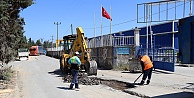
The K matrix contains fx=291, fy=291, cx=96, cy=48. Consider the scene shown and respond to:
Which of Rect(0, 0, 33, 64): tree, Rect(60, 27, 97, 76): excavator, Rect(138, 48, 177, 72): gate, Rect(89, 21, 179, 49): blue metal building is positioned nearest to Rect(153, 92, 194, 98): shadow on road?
Rect(60, 27, 97, 76): excavator

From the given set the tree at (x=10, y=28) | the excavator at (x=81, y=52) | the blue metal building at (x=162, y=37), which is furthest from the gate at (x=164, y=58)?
the tree at (x=10, y=28)

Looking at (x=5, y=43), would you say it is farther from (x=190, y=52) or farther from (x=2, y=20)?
(x=190, y=52)

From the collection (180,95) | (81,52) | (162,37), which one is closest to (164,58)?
(81,52)

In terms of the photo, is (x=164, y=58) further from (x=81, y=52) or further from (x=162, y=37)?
(x=162, y=37)

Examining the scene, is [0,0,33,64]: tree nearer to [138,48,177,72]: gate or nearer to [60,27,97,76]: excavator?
[60,27,97,76]: excavator

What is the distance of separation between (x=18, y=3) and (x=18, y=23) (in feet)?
9.41

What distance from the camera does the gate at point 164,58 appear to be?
20594 mm

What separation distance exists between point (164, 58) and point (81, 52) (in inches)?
259

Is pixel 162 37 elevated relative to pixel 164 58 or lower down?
elevated

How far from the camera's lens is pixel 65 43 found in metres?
23.3

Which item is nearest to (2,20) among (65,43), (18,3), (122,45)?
(18,3)

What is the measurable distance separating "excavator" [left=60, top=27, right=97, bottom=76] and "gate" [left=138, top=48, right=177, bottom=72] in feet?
18.3

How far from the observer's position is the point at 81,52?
19984 mm

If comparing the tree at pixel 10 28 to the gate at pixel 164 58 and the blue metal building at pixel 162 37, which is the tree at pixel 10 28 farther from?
the blue metal building at pixel 162 37
